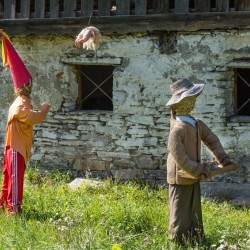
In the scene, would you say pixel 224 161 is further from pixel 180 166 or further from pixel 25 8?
pixel 25 8

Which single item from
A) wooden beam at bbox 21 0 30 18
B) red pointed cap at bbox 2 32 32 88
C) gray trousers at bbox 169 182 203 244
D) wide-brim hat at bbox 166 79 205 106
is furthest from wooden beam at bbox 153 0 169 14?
gray trousers at bbox 169 182 203 244

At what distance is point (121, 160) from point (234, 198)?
1.79 metres

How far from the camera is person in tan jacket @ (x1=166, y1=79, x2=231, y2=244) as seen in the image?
18.2ft

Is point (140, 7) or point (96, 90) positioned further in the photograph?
point (96, 90)

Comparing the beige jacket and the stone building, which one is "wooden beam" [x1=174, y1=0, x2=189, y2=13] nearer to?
the stone building

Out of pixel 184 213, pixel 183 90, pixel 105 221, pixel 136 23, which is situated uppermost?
pixel 136 23

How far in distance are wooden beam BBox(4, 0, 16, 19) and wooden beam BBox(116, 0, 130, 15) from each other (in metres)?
1.71

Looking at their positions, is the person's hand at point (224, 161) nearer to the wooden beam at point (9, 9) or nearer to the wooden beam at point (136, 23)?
the wooden beam at point (136, 23)

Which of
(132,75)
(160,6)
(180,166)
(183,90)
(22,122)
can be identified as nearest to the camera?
(180,166)

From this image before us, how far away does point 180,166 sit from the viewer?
5488 mm

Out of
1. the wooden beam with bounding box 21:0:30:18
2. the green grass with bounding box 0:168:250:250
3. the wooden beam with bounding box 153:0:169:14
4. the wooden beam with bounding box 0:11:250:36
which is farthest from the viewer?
the wooden beam with bounding box 21:0:30:18

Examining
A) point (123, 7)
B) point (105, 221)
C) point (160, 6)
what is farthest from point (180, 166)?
point (123, 7)

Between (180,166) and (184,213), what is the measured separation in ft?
1.47

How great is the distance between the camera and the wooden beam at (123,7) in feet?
29.5
